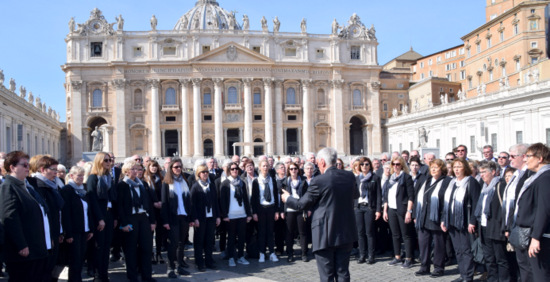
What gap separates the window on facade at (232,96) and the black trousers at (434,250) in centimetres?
4618

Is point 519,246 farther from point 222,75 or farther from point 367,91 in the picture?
point 367,91

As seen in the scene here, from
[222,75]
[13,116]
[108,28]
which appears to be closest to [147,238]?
[13,116]

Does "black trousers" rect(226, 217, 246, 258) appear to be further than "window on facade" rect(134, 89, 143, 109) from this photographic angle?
No

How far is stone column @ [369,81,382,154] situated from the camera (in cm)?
5659

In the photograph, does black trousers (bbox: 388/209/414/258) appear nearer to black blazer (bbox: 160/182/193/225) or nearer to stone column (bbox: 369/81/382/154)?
black blazer (bbox: 160/182/193/225)

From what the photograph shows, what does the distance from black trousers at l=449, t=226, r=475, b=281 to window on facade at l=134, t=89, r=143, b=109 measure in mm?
48675

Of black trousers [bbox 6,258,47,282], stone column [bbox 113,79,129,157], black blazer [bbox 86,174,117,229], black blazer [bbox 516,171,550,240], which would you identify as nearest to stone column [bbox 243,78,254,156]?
stone column [bbox 113,79,129,157]

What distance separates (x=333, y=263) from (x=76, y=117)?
2003 inches

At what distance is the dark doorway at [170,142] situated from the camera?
2151 inches

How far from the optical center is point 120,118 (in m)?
51.7

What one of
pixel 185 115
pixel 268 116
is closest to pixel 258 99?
pixel 268 116

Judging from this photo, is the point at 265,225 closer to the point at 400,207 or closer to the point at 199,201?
the point at 199,201

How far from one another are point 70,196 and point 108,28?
49.5 metres

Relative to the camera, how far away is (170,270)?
8.71 m
